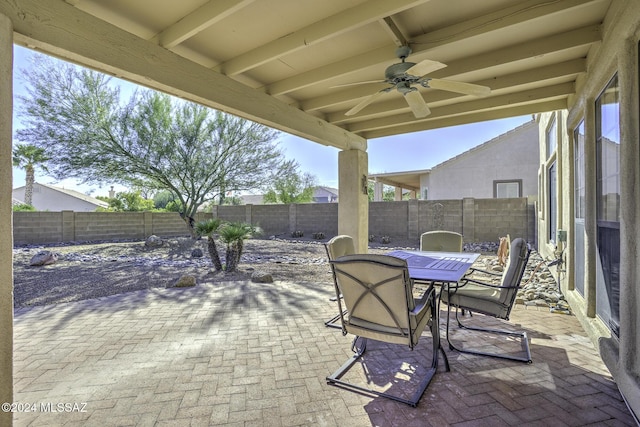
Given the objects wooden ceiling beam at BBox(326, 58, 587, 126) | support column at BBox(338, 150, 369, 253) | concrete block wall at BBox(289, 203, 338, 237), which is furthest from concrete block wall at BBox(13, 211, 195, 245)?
wooden ceiling beam at BBox(326, 58, 587, 126)

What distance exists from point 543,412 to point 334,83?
3.50m

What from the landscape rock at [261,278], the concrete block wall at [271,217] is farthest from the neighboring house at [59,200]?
the landscape rock at [261,278]

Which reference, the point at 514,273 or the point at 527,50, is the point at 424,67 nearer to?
the point at 527,50

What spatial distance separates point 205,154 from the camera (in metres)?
10.8

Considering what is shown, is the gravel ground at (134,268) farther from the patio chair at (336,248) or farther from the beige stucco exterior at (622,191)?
the beige stucco exterior at (622,191)

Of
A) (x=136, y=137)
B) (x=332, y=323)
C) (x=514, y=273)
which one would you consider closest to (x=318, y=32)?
(x=514, y=273)

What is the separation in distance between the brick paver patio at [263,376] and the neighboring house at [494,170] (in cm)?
1036

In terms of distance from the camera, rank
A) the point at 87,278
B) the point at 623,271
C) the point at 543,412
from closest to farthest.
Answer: the point at 543,412 → the point at 623,271 → the point at 87,278

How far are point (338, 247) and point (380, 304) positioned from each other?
140 cm

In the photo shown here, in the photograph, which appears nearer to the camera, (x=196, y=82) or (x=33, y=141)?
(x=196, y=82)

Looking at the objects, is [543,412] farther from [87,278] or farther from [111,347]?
[87,278]

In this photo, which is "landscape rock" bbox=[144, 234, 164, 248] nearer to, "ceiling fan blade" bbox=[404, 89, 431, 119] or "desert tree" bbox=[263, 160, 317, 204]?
"desert tree" bbox=[263, 160, 317, 204]

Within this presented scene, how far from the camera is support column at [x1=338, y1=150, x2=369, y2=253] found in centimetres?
527

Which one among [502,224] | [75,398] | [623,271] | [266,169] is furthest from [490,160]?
[75,398]
